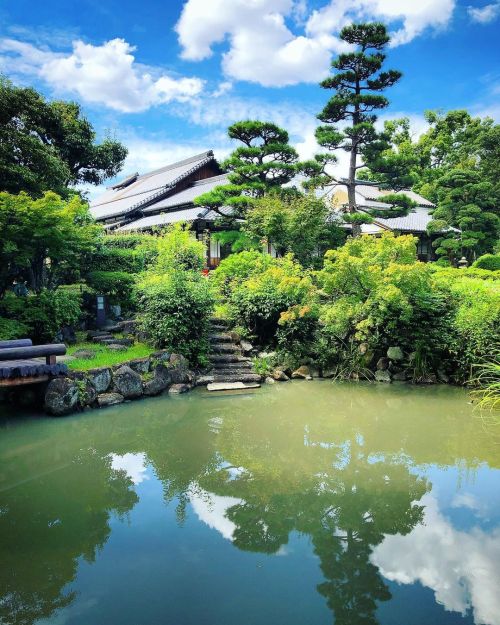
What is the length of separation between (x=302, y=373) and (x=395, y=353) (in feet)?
7.09

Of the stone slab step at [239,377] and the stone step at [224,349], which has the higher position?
the stone step at [224,349]

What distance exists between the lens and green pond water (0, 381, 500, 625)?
3.41m

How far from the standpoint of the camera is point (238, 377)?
9961 millimetres

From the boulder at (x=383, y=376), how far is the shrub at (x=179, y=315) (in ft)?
13.0

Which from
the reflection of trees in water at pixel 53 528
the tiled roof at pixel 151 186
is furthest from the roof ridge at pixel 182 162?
the reflection of trees in water at pixel 53 528

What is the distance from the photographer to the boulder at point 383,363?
1032 centimetres

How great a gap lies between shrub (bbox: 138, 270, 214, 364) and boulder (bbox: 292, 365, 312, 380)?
2.18m

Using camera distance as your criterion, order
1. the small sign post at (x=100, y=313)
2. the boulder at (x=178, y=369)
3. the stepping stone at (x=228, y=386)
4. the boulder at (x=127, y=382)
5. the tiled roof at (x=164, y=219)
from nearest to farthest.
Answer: the boulder at (x=127, y=382)
the stepping stone at (x=228, y=386)
the boulder at (x=178, y=369)
the small sign post at (x=100, y=313)
the tiled roof at (x=164, y=219)

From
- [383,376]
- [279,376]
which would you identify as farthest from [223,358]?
[383,376]

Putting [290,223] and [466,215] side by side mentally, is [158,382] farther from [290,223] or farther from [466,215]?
[466,215]

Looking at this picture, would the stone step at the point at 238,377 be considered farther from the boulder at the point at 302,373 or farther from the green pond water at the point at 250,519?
the green pond water at the point at 250,519

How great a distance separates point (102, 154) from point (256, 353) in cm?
1827

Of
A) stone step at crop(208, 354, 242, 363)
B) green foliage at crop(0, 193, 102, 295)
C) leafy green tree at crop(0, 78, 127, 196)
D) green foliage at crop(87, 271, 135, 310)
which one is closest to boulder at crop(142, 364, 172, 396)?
stone step at crop(208, 354, 242, 363)

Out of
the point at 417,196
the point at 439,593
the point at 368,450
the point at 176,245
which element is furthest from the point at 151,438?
the point at 417,196
